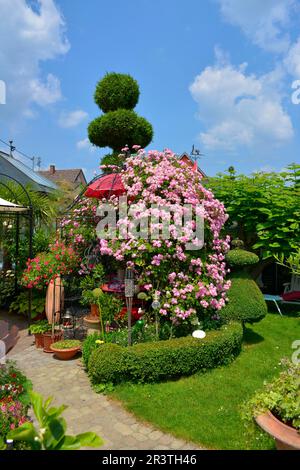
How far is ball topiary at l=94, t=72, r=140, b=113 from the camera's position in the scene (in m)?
10.1

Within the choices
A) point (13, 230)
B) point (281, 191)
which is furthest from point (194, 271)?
point (13, 230)

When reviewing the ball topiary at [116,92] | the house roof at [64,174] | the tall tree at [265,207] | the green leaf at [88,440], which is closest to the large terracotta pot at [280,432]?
the green leaf at [88,440]

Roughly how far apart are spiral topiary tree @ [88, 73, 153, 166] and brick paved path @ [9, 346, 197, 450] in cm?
606

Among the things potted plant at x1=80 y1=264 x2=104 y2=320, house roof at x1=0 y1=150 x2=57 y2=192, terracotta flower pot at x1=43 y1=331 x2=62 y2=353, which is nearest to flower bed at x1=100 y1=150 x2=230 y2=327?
potted plant at x1=80 y1=264 x2=104 y2=320

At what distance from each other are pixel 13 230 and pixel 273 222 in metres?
6.48

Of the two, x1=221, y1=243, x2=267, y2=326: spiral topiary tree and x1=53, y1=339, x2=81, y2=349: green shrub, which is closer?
x1=53, y1=339, x2=81, y2=349: green shrub

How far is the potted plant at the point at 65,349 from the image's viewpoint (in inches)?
210

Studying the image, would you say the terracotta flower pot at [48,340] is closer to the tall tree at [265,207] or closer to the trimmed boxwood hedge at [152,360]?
the trimmed boxwood hedge at [152,360]

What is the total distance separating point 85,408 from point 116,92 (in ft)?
29.0

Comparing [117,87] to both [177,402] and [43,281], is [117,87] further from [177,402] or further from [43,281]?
[177,402]

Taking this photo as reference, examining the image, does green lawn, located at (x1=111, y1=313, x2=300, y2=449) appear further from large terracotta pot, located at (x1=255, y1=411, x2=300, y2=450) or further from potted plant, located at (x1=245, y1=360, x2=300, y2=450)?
large terracotta pot, located at (x1=255, y1=411, x2=300, y2=450)

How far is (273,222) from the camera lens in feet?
26.6
